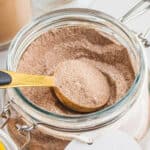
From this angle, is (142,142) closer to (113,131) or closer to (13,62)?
(113,131)

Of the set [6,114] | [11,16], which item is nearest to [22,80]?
[6,114]

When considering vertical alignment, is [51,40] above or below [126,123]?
above

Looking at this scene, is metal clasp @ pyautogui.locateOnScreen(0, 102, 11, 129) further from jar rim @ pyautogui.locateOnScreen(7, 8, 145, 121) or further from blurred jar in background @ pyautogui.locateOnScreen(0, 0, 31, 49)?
blurred jar in background @ pyautogui.locateOnScreen(0, 0, 31, 49)

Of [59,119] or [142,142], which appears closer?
[59,119]

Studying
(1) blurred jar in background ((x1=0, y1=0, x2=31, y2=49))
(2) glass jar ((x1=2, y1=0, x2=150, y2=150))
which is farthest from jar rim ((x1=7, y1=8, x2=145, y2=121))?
(1) blurred jar in background ((x1=0, y1=0, x2=31, y2=49))

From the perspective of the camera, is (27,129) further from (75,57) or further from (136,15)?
(136,15)

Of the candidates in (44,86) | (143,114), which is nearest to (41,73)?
(44,86)
